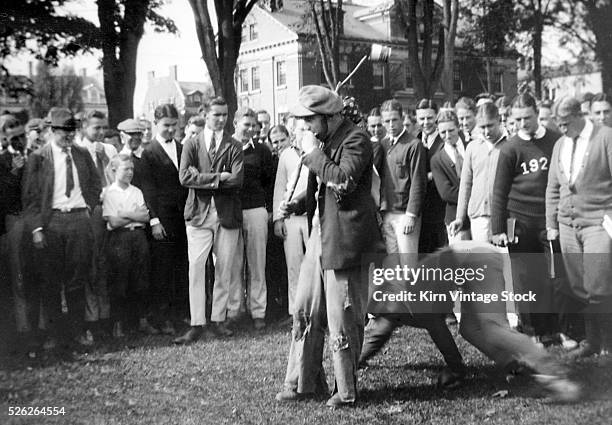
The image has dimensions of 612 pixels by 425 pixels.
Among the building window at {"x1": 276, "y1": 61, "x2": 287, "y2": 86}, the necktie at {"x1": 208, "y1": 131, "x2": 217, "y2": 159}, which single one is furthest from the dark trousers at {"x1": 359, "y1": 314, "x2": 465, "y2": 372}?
the building window at {"x1": 276, "y1": 61, "x2": 287, "y2": 86}

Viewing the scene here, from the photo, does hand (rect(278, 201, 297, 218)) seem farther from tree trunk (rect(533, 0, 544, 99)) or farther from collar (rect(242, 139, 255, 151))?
tree trunk (rect(533, 0, 544, 99))

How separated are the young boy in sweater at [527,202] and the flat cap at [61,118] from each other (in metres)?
3.25

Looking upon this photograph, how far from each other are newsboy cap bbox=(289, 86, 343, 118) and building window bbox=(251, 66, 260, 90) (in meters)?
3.73

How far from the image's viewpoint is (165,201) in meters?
6.18

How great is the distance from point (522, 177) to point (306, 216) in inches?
68.3

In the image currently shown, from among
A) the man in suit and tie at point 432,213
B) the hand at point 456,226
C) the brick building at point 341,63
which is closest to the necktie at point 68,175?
the brick building at point 341,63

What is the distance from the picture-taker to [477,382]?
173 inches

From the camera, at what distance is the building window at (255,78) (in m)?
7.73

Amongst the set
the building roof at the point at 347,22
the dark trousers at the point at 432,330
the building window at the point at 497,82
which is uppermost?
the building roof at the point at 347,22

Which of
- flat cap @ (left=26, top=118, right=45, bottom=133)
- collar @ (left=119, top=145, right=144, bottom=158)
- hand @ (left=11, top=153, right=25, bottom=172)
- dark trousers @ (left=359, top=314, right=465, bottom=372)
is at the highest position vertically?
flat cap @ (left=26, top=118, right=45, bottom=133)

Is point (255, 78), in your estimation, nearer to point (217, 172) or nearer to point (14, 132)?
point (217, 172)

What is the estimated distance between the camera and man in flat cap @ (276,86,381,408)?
4.03 meters

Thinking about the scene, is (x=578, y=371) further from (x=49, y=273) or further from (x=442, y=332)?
(x=49, y=273)

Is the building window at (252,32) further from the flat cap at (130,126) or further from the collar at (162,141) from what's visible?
the flat cap at (130,126)
